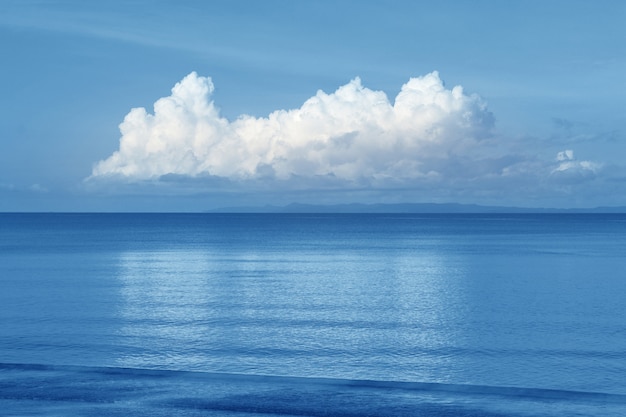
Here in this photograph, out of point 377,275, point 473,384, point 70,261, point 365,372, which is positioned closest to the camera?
point 473,384

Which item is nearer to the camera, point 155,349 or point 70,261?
point 155,349

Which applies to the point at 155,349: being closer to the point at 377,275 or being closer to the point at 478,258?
the point at 377,275

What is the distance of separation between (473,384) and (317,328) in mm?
10627

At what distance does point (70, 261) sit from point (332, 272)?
28802 millimetres

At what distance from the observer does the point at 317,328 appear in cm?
3183

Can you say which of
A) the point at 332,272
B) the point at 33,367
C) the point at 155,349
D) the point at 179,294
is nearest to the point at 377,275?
the point at 332,272

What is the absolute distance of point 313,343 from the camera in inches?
1110

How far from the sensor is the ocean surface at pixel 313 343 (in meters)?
19.8

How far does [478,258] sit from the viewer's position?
256 ft

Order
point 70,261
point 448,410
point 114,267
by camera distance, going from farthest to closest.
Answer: point 70,261, point 114,267, point 448,410

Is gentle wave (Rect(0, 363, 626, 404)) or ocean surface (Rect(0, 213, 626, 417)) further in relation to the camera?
gentle wave (Rect(0, 363, 626, 404))

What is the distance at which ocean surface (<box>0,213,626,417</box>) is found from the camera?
1983cm

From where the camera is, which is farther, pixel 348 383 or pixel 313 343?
pixel 313 343

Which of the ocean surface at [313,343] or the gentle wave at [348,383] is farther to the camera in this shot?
the gentle wave at [348,383]
